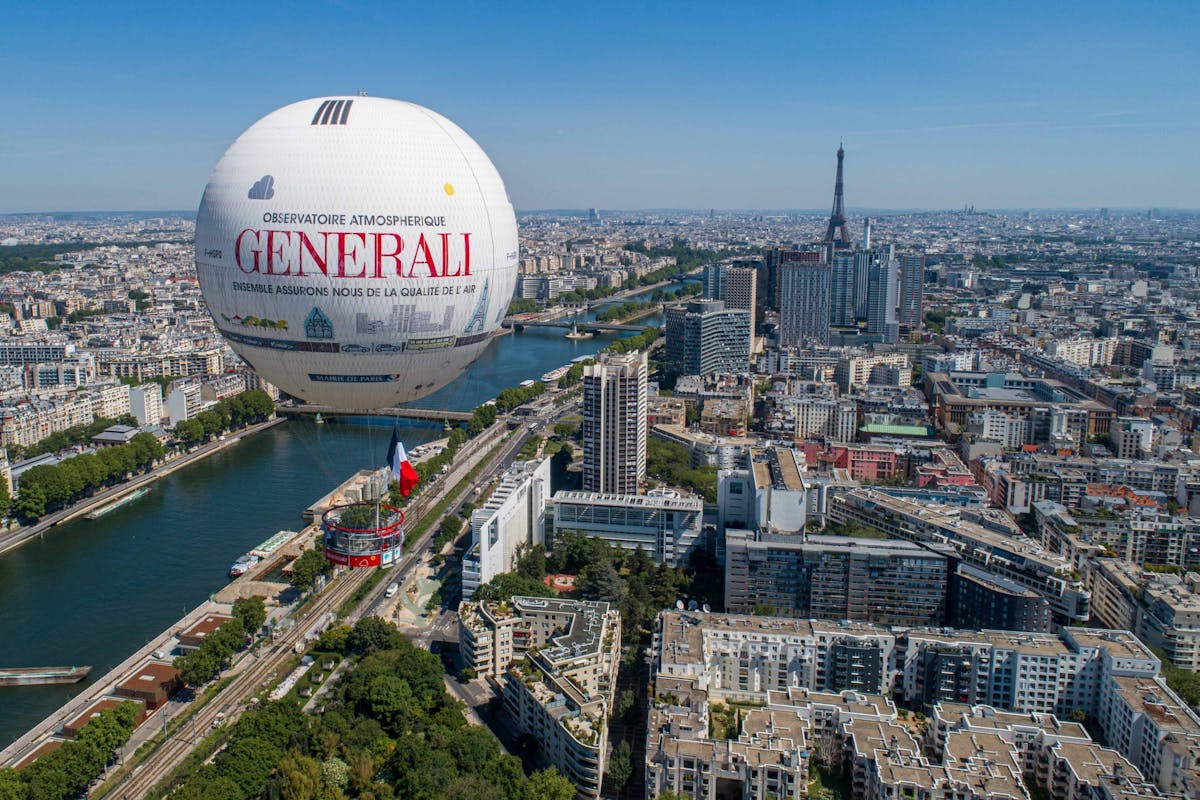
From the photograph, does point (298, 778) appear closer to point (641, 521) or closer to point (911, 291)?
point (641, 521)

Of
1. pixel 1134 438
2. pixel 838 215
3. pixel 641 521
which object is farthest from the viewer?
pixel 838 215

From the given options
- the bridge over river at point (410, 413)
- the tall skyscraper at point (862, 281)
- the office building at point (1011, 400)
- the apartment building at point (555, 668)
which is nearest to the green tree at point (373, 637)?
the apartment building at point (555, 668)

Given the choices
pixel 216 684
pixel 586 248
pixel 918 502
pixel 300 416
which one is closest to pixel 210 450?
pixel 300 416

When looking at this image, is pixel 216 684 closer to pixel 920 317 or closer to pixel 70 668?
pixel 70 668

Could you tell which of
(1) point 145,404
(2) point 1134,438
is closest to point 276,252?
(1) point 145,404

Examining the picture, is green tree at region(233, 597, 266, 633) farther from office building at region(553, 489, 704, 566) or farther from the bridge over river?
the bridge over river

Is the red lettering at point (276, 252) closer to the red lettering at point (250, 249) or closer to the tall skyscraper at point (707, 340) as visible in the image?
the red lettering at point (250, 249)

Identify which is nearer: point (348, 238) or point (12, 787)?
point (348, 238)
